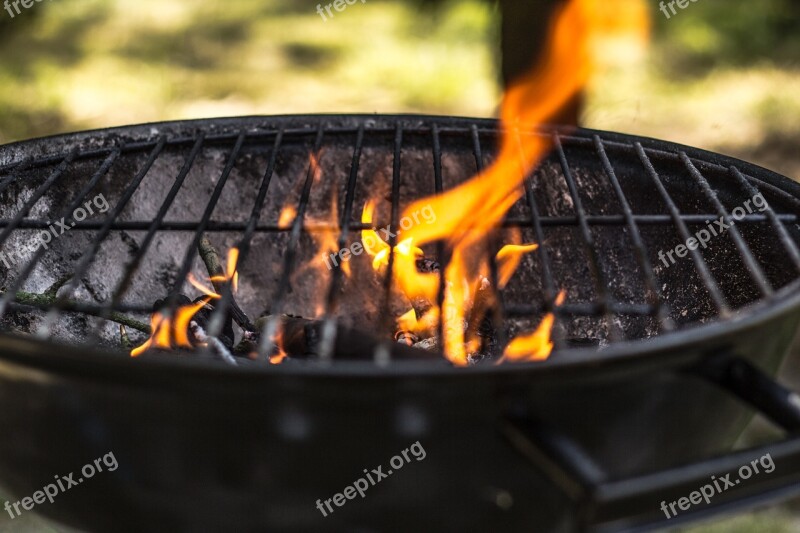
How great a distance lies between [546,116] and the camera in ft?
8.05

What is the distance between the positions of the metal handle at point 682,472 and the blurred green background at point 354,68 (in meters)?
2.94

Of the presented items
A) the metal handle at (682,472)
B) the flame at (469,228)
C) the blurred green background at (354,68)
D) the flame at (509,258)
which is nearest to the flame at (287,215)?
the flame at (469,228)

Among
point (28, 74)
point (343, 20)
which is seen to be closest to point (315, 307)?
point (28, 74)

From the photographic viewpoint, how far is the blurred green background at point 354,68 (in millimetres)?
4406

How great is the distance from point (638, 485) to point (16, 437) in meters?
0.81

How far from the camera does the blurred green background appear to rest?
441 cm

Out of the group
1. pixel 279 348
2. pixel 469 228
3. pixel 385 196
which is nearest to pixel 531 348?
pixel 469 228

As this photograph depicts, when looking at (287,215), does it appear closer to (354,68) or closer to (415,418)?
(415,418)

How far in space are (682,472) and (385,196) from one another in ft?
3.79

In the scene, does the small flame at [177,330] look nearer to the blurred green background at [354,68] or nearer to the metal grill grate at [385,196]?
the metal grill grate at [385,196]

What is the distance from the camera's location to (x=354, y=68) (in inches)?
209

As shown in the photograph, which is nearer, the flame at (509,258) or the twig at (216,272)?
the twig at (216,272)

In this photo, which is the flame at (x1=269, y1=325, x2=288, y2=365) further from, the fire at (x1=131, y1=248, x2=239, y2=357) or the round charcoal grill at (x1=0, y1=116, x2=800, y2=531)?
the fire at (x1=131, y1=248, x2=239, y2=357)

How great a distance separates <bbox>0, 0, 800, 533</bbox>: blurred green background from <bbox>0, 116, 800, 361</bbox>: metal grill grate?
2125 mm
